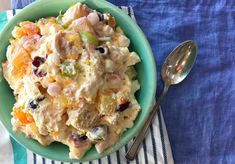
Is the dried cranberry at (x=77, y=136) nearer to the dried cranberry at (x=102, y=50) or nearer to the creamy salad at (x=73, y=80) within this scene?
the creamy salad at (x=73, y=80)

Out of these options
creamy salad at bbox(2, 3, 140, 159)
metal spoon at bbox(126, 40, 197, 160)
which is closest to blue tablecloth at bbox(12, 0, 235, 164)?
metal spoon at bbox(126, 40, 197, 160)

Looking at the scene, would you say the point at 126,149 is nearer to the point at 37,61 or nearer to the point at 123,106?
the point at 123,106

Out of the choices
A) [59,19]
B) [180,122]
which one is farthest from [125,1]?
[180,122]

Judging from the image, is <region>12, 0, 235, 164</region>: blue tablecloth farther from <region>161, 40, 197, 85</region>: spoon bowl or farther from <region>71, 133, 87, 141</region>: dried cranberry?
<region>71, 133, 87, 141</region>: dried cranberry

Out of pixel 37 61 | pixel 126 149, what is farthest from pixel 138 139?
pixel 37 61

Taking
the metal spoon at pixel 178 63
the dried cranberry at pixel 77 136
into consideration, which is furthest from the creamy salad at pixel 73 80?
the metal spoon at pixel 178 63

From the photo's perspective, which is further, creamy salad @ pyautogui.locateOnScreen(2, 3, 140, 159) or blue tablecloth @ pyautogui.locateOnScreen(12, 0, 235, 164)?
blue tablecloth @ pyautogui.locateOnScreen(12, 0, 235, 164)
